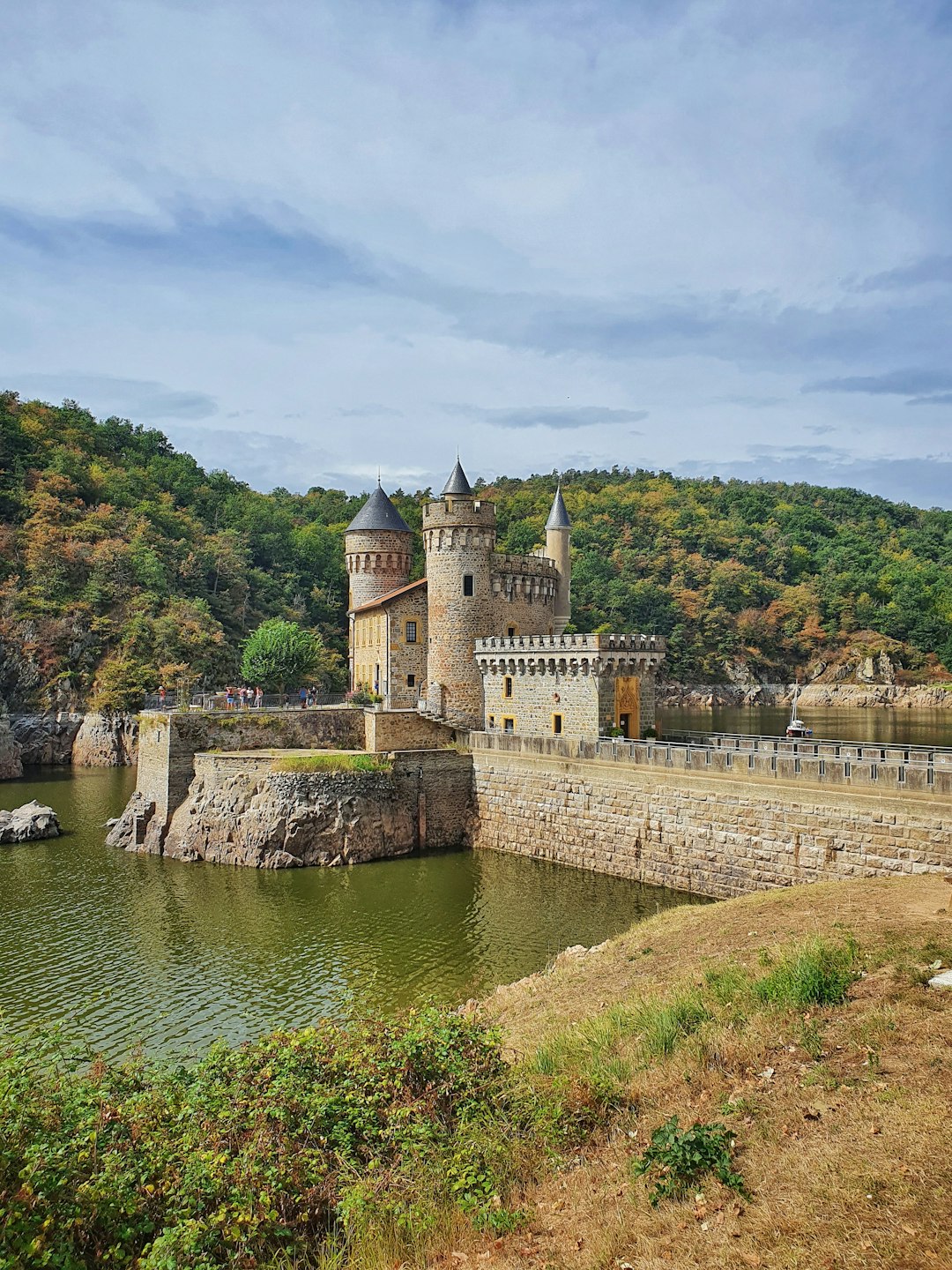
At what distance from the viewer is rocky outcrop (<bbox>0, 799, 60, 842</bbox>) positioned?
33.2 metres

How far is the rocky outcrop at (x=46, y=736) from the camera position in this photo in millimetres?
57156

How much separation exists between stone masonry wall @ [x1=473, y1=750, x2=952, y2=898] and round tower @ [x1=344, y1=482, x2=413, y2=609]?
573 inches

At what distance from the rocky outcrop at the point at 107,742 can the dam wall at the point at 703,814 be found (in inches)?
1245

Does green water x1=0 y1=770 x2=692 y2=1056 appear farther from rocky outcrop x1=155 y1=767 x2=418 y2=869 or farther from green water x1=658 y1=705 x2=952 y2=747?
green water x1=658 y1=705 x2=952 y2=747

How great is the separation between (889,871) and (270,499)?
318ft

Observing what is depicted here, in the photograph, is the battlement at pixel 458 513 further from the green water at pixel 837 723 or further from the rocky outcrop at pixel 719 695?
the rocky outcrop at pixel 719 695

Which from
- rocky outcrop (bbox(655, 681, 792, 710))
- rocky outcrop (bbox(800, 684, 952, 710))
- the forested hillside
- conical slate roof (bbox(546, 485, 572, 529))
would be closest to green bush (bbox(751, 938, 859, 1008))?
conical slate roof (bbox(546, 485, 572, 529))

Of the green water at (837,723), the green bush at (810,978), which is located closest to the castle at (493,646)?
the green bush at (810,978)

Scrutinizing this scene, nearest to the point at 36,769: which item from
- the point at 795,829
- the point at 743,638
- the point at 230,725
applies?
the point at 230,725

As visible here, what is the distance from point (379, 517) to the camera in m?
45.9

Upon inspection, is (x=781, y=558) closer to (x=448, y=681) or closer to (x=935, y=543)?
(x=935, y=543)

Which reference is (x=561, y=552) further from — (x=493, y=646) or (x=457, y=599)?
(x=493, y=646)

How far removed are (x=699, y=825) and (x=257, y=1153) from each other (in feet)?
65.6

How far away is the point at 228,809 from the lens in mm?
31641
